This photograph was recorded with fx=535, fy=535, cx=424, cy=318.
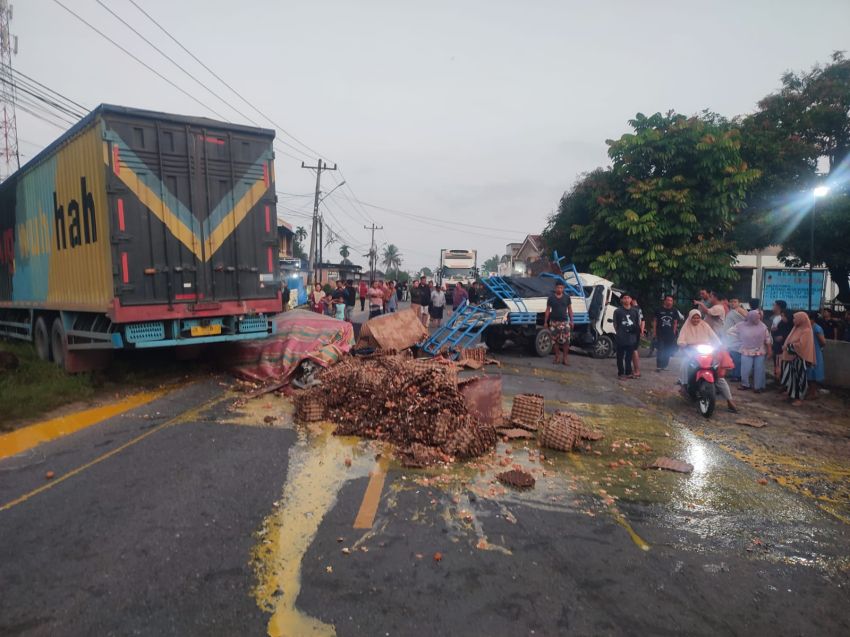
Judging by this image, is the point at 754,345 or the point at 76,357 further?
the point at 754,345

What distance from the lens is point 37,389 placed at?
7.74m

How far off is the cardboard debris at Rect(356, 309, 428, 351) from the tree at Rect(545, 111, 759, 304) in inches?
401

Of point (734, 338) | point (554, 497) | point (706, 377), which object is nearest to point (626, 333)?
point (734, 338)

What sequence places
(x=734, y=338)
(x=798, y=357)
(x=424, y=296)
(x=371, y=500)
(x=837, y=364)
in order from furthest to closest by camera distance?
1. (x=424, y=296)
2. (x=837, y=364)
3. (x=734, y=338)
4. (x=798, y=357)
5. (x=371, y=500)

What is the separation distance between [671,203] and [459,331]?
10.2 meters

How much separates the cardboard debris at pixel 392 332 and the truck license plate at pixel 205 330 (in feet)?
10.3

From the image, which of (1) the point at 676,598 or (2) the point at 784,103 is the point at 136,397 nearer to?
(1) the point at 676,598

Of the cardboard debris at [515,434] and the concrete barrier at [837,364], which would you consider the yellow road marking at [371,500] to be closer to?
the cardboard debris at [515,434]

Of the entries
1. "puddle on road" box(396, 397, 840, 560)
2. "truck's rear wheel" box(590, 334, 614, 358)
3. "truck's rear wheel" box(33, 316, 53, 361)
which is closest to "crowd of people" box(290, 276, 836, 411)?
"truck's rear wheel" box(590, 334, 614, 358)

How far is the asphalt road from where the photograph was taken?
2.93 m

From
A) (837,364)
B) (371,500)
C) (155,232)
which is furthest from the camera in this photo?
(837,364)

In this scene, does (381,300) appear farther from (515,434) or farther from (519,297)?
(515,434)

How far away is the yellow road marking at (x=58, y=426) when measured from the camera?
19.2ft

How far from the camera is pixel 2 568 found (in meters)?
3.32
